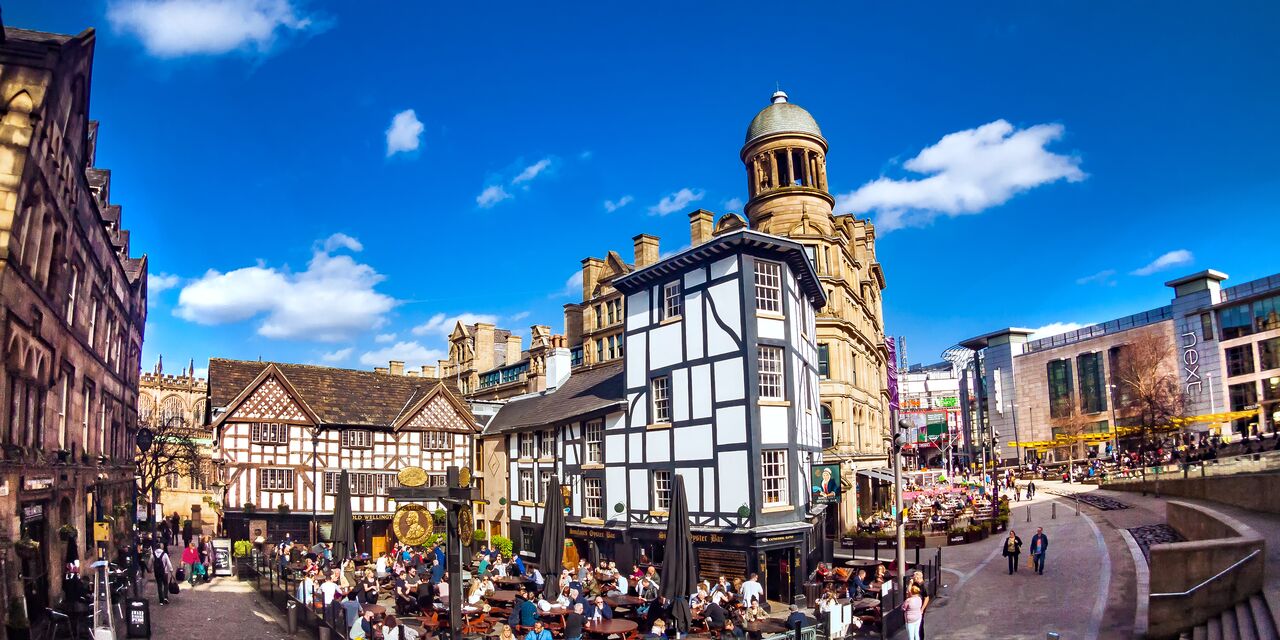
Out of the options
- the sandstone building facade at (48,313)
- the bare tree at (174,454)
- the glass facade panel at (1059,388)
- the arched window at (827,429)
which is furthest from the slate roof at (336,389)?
the glass facade panel at (1059,388)

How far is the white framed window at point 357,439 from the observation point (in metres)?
40.1

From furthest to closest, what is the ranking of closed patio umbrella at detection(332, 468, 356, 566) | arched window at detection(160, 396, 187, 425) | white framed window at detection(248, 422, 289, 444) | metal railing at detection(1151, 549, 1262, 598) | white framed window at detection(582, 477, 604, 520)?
arched window at detection(160, 396, 187, 425)
white framed window at detection(248, 422, 289, 444)
white framed window at detection(582, 477, 604, 520)
closed patio umbrella at detection(332, 468, 356, 566)
metal railing at detection(1151, 549, 1262, 598)

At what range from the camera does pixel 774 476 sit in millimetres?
26094

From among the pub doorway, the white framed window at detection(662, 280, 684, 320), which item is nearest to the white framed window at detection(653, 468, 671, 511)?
the pub doorway

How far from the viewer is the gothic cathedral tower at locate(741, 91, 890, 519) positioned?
41969 millimetres

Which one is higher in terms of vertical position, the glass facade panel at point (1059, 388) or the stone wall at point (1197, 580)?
the glass facade panel at point (1059, 388)

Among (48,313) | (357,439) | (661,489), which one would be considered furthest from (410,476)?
(357,439)

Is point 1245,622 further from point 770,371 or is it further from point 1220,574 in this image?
point 770,371

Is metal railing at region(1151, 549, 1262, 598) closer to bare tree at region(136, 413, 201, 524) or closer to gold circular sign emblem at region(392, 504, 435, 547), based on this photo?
gold circular sign emblem at region(392, 504, 435, 547)

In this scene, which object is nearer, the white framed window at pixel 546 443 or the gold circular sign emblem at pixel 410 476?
the gold circular sign emblem at pixel 410 476

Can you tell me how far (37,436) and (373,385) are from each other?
80.6 ft

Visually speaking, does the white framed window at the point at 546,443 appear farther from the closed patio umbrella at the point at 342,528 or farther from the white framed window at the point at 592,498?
the closed patio umbrella at the point at 342,528

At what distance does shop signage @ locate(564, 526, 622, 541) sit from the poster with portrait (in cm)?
736

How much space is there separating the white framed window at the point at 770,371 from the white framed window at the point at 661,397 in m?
3.82
